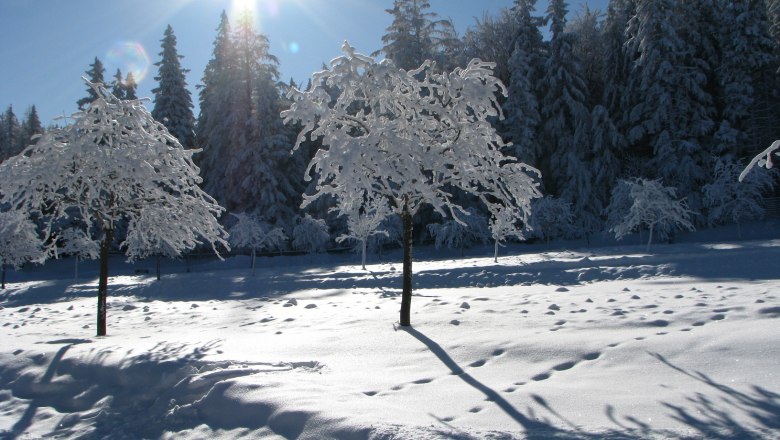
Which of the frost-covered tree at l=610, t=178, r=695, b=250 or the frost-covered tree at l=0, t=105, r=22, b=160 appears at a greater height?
the frost-covered tree at l=0, t=105, r=22, b=160

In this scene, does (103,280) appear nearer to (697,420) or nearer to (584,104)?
(697,420)

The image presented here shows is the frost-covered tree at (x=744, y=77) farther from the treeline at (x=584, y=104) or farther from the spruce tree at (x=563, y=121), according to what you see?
the spruce tree at (x=563, y=121)

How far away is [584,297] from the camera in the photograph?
12.2 meters

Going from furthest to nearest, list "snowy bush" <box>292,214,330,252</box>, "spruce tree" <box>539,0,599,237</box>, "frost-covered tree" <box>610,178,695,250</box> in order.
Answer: "snowy bush" <box>292,214,330,252</box>, "spruce tree" <box>539,0,599,237</box>, "frost-covered tree" <box>610,178,695,250</box>

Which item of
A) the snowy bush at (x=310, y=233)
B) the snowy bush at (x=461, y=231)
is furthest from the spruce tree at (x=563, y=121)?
the snowy bush at (x=310, y=233)

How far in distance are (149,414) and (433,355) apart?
363 cm

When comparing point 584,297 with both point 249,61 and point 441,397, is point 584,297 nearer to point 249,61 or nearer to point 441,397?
point 441,397

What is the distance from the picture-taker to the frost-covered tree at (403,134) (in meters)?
8.31

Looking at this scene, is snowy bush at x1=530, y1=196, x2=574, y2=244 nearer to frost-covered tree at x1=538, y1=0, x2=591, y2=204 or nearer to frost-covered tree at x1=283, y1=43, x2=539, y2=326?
frost-covered tree at x1=538, y1=0, x2=591, y2=204

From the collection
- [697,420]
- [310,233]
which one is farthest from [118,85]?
[697,420]

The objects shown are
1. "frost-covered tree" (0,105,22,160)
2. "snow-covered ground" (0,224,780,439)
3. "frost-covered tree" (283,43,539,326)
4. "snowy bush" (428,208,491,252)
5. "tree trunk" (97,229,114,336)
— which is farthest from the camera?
"frost-covered tree" (0,105,22,160)

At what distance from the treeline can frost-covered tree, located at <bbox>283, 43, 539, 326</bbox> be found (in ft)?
87.0

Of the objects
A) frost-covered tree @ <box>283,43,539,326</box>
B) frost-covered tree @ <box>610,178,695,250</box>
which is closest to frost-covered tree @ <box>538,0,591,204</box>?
frost-covered tree @ <box>610,178,695,250</box>

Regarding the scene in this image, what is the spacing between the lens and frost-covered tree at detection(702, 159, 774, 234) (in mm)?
31766
